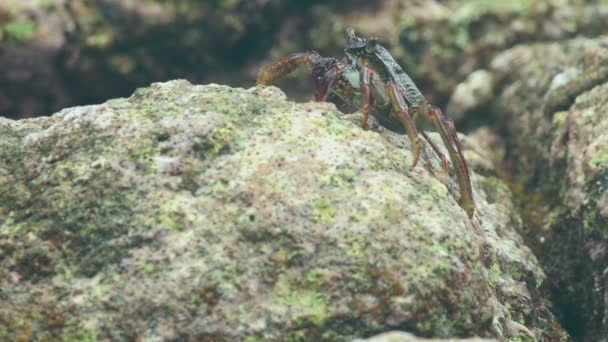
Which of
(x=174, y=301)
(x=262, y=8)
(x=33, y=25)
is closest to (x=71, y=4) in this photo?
(x=33, y=25)

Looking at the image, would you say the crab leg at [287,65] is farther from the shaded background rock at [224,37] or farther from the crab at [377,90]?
the shaded background rock at [224,37]

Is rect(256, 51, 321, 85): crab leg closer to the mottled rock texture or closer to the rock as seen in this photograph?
the mottled rock texture

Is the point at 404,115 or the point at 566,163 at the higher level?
the point at 566,163

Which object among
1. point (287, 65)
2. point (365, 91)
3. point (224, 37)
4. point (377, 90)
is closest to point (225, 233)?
point (365, 91)

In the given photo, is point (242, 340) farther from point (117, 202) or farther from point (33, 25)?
point (33, 25)

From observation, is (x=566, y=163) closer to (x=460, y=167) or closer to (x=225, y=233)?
(x=460, y=167)

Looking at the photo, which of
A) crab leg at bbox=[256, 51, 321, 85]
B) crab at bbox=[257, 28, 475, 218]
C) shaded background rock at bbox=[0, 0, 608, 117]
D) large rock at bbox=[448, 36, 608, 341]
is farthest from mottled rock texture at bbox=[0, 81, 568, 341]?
shaded background rock at bbox=[0, 0, 608, 117]
